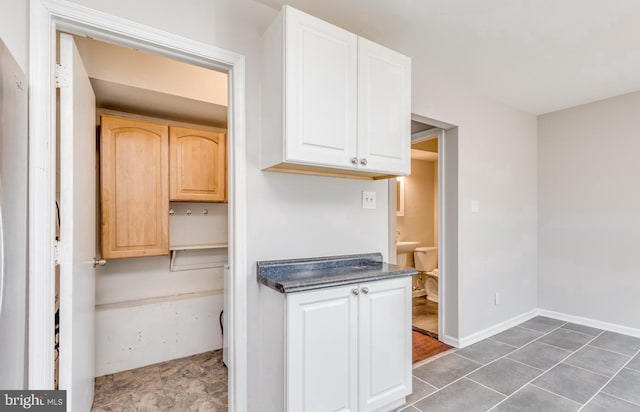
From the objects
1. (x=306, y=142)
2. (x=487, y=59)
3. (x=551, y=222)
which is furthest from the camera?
(x=551, y=222)

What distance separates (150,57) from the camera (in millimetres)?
2344

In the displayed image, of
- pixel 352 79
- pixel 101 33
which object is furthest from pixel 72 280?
pixel 352 79

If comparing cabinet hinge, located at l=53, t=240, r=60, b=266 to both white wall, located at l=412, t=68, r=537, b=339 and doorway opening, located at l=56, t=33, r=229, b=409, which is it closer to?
doorway opening, located at l=56, t=33, r=229, b=409

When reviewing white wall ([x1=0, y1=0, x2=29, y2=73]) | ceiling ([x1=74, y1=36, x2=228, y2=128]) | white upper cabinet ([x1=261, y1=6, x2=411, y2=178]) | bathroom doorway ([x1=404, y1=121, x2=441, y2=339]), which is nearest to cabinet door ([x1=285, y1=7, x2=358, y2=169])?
white upper cabinet ([x1=261, y1=6, x2=411, y2=178])

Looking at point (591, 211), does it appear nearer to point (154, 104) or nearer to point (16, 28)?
point (154, 104)

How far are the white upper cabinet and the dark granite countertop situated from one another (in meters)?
0.58

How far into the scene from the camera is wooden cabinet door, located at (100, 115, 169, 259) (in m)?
2.51

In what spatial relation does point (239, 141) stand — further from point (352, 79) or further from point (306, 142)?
point (352, 79)

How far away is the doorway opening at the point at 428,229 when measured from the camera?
10.0 ft

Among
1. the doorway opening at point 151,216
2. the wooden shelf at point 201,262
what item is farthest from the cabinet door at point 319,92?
the wooden shelf at point 201,262

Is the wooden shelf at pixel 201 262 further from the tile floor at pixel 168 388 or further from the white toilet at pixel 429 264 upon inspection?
the white toilet at pixel 429 264

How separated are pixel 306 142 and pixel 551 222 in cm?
365

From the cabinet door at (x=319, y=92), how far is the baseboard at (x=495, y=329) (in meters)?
2.29

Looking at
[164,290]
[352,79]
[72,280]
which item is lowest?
[164,290]
